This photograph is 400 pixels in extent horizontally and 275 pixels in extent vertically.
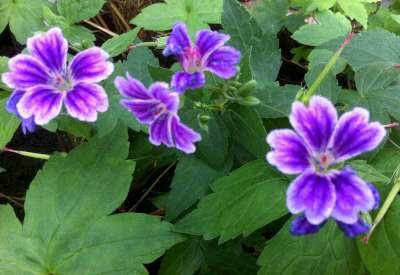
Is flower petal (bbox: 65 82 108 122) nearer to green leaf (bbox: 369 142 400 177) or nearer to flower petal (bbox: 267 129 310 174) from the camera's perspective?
flower petal (bbox: 267 129 310 174)

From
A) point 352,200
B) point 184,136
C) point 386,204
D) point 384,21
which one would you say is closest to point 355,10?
point 384,21

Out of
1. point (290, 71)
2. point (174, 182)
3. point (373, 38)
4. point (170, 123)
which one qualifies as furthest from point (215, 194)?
point (290, 71)

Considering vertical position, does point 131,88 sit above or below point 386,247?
above

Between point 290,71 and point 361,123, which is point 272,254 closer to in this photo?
point 361,123

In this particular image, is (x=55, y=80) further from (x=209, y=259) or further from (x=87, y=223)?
(x=209, y=259)

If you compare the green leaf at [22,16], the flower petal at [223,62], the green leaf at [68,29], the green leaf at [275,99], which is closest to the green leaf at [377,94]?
the green leaf at [275,99]

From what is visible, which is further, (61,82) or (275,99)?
(275,99)
